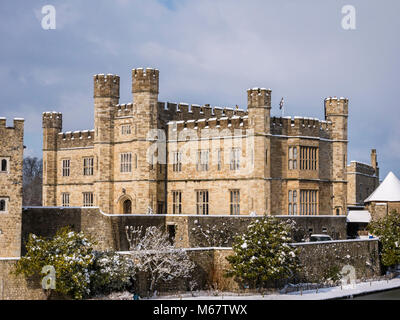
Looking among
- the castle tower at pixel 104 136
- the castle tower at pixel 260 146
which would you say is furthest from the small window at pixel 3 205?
the castle tower at pixel 260 146

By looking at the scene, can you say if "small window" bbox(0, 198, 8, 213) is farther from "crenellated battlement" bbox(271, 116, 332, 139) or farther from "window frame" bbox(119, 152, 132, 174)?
"crenellated battlement" bbox(271, 116, 332, 139)

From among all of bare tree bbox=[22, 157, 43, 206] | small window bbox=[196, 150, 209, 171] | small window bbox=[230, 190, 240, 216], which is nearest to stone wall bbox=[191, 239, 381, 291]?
small window bbox=[230, 190, 240, 216]

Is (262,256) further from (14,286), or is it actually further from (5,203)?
(5,203)

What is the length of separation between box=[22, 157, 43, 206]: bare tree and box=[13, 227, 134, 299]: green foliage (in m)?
51.8

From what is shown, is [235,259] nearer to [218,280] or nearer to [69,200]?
[218,280]

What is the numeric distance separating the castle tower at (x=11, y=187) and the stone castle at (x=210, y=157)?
12822 millimetres

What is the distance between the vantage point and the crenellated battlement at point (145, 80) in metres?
52.5

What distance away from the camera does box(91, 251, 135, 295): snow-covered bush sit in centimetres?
3778

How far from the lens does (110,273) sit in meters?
37.8

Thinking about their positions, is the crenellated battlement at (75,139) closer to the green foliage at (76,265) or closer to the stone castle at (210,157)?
the stone castle at (210,157)

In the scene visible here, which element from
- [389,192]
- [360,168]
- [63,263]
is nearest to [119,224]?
[63,263]

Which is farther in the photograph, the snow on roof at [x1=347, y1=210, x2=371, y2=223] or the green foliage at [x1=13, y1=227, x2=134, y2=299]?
the snow on roof at [x1=347, y1=210, x2=371, y2=223]
